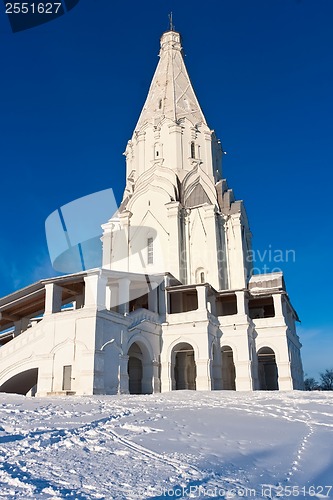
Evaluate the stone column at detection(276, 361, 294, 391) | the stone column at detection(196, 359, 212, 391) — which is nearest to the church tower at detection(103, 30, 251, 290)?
the stone column at detection(196, 359, 212, 391)

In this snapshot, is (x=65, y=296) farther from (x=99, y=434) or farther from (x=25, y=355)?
(x=99, y=434)

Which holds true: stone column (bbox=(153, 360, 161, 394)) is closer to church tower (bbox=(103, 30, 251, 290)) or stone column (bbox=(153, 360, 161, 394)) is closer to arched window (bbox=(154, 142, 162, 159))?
church tower (bbox=(103, 30, 251, 290))

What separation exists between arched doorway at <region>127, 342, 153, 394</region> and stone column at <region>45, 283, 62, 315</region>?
4844 mm

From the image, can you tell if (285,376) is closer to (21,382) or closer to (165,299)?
(165,299)

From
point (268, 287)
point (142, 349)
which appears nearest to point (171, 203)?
point (268, 287)

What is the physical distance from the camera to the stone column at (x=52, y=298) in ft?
64.0

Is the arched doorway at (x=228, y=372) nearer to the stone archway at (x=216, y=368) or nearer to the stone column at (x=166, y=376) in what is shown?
the stone archway at (x=216, y=368)

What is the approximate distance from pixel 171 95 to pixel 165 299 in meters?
17.5

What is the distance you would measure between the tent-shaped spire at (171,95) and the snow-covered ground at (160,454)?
1067 inches

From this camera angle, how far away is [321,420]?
9414 millimetres

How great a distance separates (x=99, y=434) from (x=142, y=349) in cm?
1569

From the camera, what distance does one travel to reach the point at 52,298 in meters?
19.7

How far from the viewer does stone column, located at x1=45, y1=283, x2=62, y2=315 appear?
19516mm

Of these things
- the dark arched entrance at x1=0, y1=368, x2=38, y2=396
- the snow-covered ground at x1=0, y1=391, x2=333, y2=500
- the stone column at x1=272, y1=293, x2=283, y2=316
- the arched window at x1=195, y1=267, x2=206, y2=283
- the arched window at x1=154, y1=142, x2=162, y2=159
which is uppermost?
the arched window at x1=154, y1=142, x2=162, y2=159
